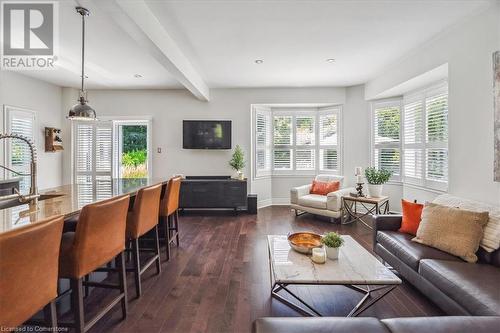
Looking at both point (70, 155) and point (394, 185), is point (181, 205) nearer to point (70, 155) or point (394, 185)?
point (70, 155)

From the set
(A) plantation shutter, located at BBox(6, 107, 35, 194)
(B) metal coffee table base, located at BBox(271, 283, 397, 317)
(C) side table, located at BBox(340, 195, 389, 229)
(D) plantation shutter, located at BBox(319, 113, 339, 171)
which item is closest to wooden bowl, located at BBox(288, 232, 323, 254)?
(B) metal coffee table base, located at BBox(271, 283, 397, 317)

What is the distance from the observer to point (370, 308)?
2.04 meters

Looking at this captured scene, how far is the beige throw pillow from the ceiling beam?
11.0 ft

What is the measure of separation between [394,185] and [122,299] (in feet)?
16.5

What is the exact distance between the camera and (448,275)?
179cm

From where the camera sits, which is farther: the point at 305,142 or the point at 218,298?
the point at 305,142

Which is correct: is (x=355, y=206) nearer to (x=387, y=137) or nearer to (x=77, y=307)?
(x=387, y=137)

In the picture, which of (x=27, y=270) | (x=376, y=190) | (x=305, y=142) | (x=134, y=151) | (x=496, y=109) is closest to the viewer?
(x=27, y=270)

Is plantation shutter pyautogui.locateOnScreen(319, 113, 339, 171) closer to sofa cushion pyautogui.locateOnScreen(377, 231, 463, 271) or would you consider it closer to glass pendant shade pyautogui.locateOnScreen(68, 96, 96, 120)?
sofa cushion pyautogui.locateOnScreen(377, 231, 463, 271)

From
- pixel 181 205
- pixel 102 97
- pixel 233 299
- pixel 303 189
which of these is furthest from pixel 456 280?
pixel 102 97

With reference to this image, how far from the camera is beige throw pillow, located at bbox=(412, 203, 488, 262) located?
2066 millimetres

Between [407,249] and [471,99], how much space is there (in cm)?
188

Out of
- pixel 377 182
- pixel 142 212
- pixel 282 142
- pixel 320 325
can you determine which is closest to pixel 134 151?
pixel 282 142

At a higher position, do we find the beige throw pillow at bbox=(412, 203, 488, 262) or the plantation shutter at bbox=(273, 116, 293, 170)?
the plantation shutter at bbox=(273, 116, 293, 170)
